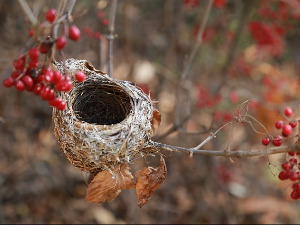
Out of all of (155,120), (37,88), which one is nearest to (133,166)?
(155,120)

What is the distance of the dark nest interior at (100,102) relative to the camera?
2334 mm

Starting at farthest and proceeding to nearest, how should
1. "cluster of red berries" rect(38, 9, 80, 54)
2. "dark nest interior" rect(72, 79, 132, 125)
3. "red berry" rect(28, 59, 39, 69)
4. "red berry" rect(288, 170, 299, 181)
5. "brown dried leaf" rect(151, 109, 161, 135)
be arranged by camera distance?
"dark nest interior" rect(72, 79, 132, 125) < "brown dried leaf" rect(151, 109, 161, 135) < "red berry" rect(288, 170, 299, 181) < "red berry" rect(28, 59, 39, 69) < "cluster of red berries" rect(38, 9, 80, 54)

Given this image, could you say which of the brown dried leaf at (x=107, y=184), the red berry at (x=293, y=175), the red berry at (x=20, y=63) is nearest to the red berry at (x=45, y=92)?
the red berry at (x=20, y=63)

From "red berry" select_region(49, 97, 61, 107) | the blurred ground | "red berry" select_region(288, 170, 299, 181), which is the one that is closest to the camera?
"red berry" select_region(49, 97, 61, 107)

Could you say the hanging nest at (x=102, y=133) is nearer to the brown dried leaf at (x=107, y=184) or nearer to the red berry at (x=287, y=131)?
the brown dried leaf at (x=107, y=184)

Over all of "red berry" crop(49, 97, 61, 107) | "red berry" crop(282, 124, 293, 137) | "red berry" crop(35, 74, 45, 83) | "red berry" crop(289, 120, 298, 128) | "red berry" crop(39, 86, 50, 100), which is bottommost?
"red berry" crop(39, 86, 50, 100)

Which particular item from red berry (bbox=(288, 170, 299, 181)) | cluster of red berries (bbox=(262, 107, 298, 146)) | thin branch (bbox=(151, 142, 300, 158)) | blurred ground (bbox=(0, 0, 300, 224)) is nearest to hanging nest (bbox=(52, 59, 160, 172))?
thin branch (bbox=(151, 142, 300, 158))

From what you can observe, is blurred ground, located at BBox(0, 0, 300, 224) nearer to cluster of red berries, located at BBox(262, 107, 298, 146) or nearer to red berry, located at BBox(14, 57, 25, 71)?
cluster of red berries, located at BBox(262, 107, 298, 146)

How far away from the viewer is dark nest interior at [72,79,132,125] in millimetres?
2334

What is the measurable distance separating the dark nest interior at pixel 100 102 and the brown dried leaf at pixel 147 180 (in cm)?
55

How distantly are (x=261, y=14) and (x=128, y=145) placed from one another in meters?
2.80

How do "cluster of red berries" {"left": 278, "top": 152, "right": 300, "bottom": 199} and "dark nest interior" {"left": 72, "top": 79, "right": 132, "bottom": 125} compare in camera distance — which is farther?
"dark nest interior" {"left": 72, "top": 79, "right": 132, "bottom": 125}

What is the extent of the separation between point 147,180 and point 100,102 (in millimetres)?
958

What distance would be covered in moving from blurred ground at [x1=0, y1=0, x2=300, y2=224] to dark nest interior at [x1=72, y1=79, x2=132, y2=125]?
4.20 feet
